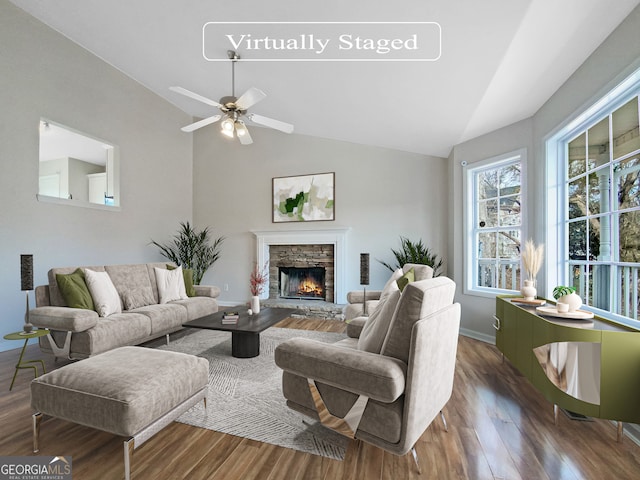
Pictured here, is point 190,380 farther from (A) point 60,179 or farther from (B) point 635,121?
(A) point 60,179

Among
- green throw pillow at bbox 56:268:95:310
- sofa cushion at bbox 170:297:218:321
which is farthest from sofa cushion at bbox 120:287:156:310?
green throw pillow at bbox 56:268:95:310

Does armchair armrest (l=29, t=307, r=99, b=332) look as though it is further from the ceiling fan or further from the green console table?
the green console table

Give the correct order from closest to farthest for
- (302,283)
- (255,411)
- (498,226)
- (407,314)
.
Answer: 1. (407,314)
2. (255,411)
3. (498,226)
4. (302,283)

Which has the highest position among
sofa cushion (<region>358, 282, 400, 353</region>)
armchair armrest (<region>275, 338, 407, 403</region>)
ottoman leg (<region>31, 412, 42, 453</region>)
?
sofa cushion (<region>358, 282, 400, 353</region>)

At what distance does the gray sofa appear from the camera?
8.37 feet

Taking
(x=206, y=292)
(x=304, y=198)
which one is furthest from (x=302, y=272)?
(x=206, y=292)

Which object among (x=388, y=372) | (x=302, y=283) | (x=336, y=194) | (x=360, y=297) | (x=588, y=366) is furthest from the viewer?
(x=302, y=283)

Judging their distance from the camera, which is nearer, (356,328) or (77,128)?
(356,328)

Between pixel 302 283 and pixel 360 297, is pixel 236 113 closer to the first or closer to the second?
pixel 360 297

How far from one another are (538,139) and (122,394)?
3.97 metres

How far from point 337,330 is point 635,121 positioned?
3.48 meters

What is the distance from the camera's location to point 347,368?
140 centimetres

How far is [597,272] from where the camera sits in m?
2.40

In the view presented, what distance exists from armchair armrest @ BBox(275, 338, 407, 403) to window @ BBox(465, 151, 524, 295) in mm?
2835
